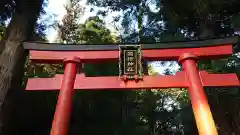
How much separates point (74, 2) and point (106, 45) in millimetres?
11738

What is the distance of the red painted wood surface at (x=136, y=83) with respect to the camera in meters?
5.27

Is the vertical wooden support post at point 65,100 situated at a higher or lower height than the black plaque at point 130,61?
lower

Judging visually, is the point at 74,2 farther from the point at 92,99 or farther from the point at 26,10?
the point at 26,10

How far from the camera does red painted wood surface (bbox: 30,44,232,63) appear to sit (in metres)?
5.50

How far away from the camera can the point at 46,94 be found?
7.64 meters

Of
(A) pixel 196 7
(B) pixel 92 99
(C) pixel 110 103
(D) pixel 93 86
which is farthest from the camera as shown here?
(C) pixel 110 103

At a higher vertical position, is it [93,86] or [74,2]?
[74,2]

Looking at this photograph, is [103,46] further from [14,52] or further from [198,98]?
[198,98]

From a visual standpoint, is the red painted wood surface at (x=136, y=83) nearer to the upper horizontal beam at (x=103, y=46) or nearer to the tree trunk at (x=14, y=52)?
the tree trunk at (x=14, y=52)

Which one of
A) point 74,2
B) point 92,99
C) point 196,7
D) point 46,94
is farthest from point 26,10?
point 74,2

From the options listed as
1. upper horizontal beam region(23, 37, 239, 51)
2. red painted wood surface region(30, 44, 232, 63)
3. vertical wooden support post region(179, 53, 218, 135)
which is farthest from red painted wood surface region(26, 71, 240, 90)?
upper horizontal beam region(23, 37, 239, 51)

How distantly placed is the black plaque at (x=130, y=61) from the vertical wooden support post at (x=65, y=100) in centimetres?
92

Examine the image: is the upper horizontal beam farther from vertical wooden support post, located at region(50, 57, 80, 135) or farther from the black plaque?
vertical wooden support post, located at region(50, 57, 80, 135)

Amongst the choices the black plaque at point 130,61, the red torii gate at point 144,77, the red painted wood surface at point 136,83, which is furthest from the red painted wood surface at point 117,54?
the red painted wood surface at point 136,83
